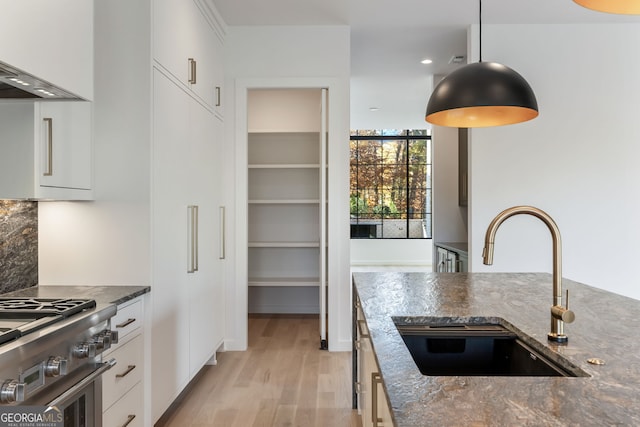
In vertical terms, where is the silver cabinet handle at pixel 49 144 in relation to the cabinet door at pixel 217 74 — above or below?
below

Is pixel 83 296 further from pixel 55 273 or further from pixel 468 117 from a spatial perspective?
pixel 468 117

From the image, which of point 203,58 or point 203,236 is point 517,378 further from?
point 203,58

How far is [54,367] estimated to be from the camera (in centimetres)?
144

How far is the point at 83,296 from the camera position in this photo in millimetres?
1996

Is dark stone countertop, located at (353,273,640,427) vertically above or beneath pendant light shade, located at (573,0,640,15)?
beneath

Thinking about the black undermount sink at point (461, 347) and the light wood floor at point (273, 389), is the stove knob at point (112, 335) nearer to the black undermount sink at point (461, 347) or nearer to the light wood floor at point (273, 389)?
the light wood floor at point (273, 389)

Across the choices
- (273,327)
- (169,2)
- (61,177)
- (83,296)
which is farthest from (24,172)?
(273,327)

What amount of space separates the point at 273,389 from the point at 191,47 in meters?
2.30

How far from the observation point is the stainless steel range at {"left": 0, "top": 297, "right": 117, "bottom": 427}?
1.30 metres

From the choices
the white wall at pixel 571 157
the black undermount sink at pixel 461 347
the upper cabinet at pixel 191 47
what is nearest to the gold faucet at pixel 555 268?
the black undermount sink at pixel 461 347

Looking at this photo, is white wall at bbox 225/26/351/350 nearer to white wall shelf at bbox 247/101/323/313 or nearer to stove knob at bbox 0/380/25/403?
white wall shelf at bbox 247/101/323/313

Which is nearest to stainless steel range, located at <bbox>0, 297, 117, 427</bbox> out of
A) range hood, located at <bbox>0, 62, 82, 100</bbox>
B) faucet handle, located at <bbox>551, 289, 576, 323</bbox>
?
range hood, located at <bbox>0, 62, 82, 100</bbox>

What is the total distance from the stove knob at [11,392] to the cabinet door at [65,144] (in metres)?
0.86

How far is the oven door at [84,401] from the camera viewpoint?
1497 mm
